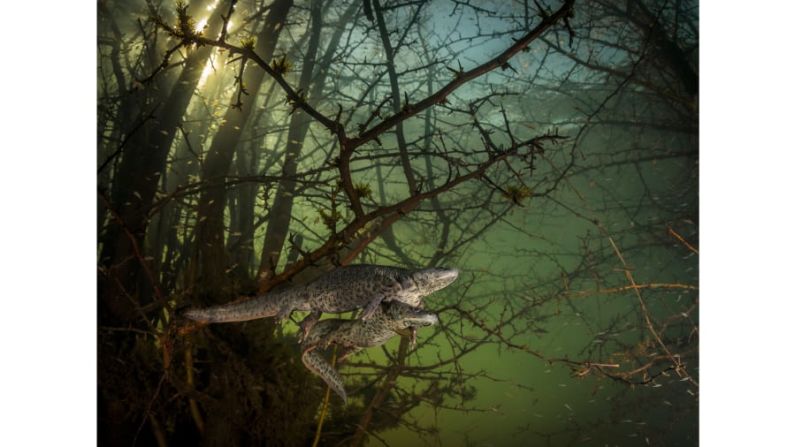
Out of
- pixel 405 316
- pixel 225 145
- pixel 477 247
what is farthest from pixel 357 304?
pixel 225 145

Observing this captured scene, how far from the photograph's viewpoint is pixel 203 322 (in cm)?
198

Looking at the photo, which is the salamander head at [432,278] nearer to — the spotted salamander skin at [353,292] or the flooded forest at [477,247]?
the spotted salamander skin at [353,292]

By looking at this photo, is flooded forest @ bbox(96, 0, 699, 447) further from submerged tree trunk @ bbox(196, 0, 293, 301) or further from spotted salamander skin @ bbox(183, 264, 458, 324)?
spotted salamander skin @ bbox(183, 264, 458, 324)

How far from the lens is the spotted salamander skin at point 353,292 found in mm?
1560

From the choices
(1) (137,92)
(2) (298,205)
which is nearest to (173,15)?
(1) (137,92)

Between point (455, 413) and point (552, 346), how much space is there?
348 mm

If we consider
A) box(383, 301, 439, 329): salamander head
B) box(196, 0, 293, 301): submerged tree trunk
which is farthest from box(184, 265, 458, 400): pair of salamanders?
box(196, 0, 293, 301): submerged tree trunk

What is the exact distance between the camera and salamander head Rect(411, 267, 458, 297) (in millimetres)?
1538

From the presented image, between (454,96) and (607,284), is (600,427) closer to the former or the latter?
(607,284)

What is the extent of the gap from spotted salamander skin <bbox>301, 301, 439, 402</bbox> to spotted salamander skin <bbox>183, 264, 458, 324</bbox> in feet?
0.07

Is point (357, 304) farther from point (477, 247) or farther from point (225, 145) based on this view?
point (225, 145)

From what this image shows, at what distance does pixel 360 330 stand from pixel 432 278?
0.63 feet

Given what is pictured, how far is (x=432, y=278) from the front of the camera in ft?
5.08

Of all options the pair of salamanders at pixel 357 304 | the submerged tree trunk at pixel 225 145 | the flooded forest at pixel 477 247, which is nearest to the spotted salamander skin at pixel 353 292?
the pair of salamanders at pixel 357 304
